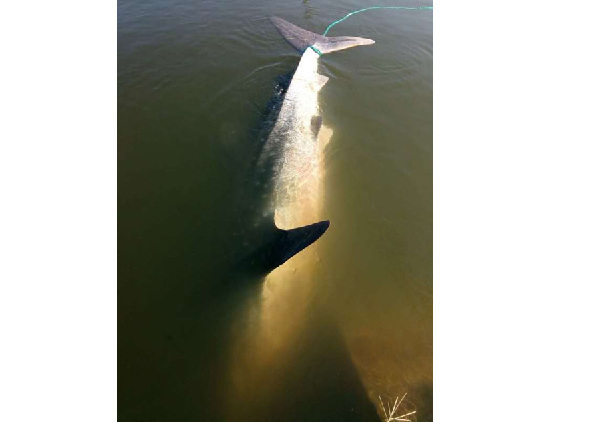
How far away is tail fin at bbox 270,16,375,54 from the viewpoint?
10.1 meters

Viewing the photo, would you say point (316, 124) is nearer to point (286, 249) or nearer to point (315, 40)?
point (286, 249)

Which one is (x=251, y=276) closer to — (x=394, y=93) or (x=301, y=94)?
(x=301, y=94)

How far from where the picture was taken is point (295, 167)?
6.41 metres

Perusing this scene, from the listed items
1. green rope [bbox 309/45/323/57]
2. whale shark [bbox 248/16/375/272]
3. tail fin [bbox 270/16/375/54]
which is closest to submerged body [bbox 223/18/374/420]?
whale shark [bbox 248/16/375/272]

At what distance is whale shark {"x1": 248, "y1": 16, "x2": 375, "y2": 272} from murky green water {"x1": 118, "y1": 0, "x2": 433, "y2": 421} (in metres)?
0.36

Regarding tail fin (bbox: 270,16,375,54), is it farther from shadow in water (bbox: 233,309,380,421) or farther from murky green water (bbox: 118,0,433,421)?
shadow in water (bbox: 233,309,380,421)

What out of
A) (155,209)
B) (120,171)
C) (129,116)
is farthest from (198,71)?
(155,209)

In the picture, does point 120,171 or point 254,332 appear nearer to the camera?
point 254,332

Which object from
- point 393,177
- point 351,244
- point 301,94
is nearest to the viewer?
point 351,244

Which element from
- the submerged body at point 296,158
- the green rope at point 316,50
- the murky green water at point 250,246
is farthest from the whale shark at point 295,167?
the green rope at point 316,50

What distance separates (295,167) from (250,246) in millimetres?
1812

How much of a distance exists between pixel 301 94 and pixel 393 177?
3.07 m

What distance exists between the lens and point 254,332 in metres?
4.69

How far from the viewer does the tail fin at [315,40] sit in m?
10.1
